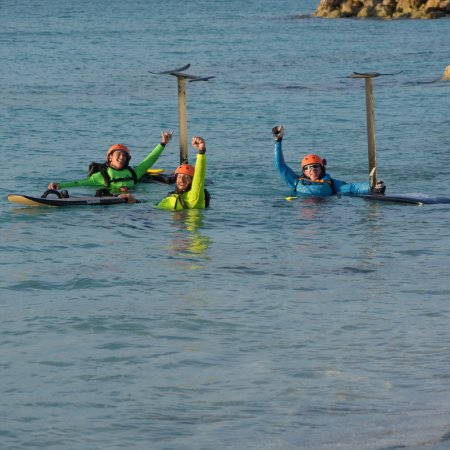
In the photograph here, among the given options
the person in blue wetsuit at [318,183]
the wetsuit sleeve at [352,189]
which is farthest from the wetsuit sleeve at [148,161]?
the wetsuit sleeve at [352,189]

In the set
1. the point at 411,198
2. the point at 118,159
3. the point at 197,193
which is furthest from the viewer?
the point at 118,159

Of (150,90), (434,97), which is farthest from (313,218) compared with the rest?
(150,90)

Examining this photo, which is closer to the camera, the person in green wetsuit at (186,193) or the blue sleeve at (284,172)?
the person in green wetsuit at (186,193)

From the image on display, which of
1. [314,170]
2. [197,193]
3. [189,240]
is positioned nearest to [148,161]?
[197,193]

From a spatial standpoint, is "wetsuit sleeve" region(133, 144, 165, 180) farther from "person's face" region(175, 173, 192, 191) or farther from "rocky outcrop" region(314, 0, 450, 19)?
"rocky outcrop" region(314, 0, 450, 19)

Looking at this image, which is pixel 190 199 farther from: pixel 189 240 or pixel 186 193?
pixel 189 240

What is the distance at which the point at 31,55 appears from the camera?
199 ft

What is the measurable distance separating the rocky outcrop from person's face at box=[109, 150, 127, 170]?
205 ft

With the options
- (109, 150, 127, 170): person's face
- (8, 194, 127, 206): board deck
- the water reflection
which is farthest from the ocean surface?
(109, 150, 127, 170): person's face

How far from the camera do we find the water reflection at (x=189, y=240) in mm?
17266

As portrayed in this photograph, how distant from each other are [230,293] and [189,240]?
350 centimetres

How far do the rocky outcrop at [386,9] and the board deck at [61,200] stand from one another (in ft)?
210

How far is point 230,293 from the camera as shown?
50.1 ft

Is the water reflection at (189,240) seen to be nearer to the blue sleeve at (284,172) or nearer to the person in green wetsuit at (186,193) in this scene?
the person in green wetsuit at (186,193)
